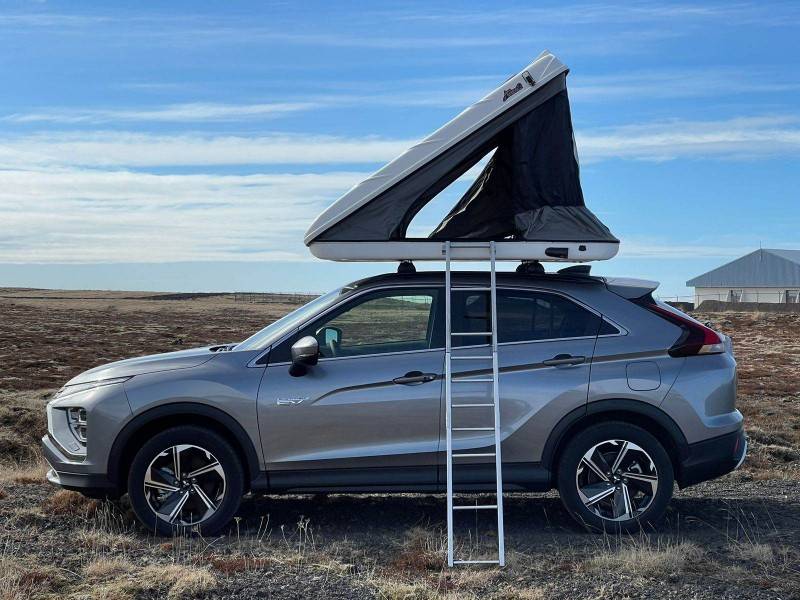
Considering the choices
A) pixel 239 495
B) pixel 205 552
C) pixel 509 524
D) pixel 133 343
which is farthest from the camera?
pixel 133 343

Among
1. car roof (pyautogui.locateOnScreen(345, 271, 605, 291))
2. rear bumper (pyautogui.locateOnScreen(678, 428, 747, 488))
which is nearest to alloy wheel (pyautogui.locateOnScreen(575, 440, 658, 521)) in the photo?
rear bumper (pyautogui.locateOnScreen(678, 428, 747, 488))

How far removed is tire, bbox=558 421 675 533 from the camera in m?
7.08

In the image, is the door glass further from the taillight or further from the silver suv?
the taillight

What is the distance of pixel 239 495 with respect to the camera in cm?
704

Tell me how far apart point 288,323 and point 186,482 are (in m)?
1.37

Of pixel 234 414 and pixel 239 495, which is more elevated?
pixel 234 414

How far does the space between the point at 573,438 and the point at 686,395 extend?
2.86 feet

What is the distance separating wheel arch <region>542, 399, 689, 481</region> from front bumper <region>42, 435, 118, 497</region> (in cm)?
318

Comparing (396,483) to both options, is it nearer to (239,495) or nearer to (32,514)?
(239,495)

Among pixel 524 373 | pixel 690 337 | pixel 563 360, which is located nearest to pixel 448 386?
pixel 524 373

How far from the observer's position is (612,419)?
7.24m

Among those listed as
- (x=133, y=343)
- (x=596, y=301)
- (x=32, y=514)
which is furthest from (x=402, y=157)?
(x=133, y=343)

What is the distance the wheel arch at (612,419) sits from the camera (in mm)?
7105

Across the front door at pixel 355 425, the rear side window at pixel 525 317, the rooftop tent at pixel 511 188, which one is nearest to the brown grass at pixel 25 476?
the front door at pixel 355 425
